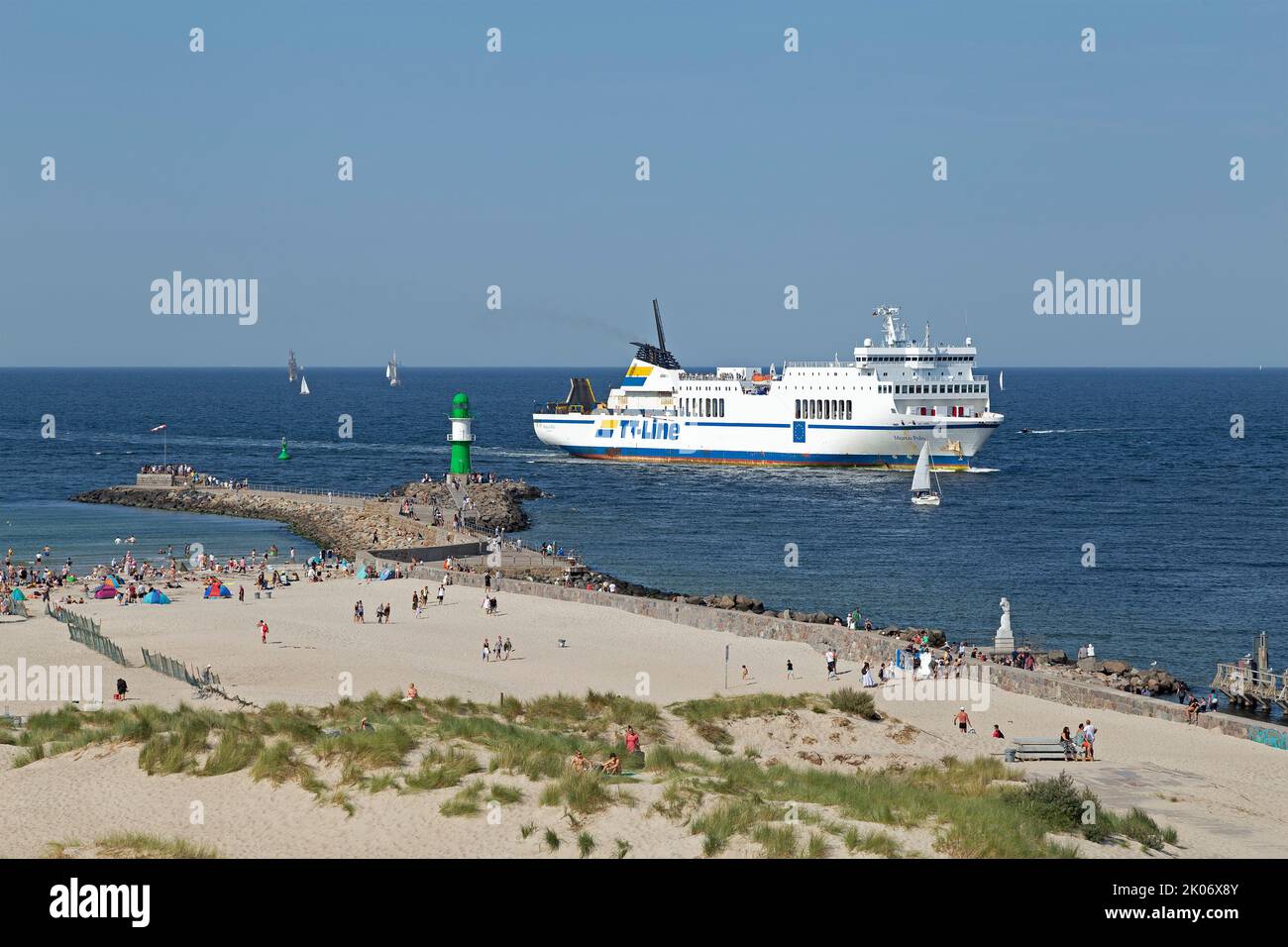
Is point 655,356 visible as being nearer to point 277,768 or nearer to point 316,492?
point 316,492

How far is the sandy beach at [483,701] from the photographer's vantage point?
17.8 meters

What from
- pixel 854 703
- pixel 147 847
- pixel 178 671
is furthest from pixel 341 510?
pixel 147 847

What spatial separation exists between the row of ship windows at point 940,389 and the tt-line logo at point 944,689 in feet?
192

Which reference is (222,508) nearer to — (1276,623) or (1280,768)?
(1276,623)

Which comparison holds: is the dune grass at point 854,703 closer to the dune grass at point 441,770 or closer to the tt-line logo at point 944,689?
the tt-line logo at point 944,689

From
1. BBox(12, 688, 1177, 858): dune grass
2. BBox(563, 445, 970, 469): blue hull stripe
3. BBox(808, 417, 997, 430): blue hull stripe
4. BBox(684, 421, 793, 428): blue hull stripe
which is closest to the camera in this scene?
BBox(12, 688, 1177, 858): dune grass

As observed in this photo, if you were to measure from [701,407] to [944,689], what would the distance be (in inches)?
2729

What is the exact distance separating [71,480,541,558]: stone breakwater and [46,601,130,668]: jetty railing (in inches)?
648

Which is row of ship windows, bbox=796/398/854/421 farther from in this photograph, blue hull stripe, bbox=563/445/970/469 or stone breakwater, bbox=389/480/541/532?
stone breakwater, bbox=389/480/541/532

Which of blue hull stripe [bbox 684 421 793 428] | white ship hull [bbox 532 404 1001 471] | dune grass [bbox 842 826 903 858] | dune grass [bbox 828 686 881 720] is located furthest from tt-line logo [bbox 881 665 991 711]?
blue hull stripe [bbox 684 421 793 428]

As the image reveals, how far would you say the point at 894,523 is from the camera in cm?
6575

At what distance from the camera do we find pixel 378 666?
101 feet

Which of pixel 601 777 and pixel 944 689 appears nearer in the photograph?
pixel 601 777
